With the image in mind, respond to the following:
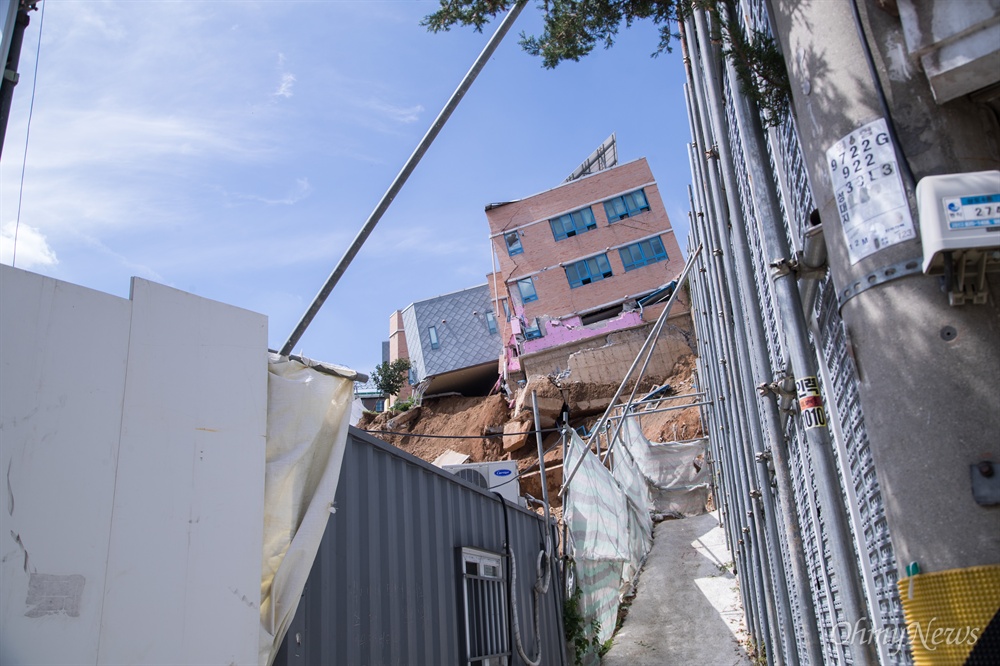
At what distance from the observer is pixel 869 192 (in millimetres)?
2377

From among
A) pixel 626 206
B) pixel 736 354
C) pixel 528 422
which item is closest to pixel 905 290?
pixel 736 354

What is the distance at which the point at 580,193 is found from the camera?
34156 mm

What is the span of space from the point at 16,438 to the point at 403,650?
3428mm

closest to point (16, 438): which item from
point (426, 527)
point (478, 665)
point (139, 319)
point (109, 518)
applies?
point (109, 518)

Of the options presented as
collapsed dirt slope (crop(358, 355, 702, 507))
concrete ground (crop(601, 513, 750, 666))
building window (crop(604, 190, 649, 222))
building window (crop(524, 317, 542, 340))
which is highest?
building window (crop(604, 190, 649, 222))

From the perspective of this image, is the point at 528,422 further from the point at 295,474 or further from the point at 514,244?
the point at 295,474

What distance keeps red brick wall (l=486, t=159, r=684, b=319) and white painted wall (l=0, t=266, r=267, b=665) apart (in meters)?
29.2

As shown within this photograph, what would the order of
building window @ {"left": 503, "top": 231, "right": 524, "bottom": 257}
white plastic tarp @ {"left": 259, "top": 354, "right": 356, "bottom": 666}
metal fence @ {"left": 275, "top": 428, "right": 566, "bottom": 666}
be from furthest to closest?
building window @ {"left": 503, "top": 231, "right": 524, "bottom": 257}, metal fence @ {"left": 275, "top": 428, "right": 566, "bottom": 666}, white plastic tarp @ {"left": 259, "top": 354, "right": 356, "bottom": 666}

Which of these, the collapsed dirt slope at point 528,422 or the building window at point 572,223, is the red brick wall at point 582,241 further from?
the collapsed dirt slope at point 528,422

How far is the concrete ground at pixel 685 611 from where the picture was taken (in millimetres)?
10383

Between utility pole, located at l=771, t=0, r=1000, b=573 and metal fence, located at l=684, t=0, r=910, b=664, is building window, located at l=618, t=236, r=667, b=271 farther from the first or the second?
utility pole, located at l=771, t=0, r=1000, b=573

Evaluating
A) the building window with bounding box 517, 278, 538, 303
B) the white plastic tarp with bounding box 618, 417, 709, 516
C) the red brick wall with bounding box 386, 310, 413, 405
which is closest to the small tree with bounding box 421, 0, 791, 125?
the white plastic tarp with bounding box 618, 417, 709, 516

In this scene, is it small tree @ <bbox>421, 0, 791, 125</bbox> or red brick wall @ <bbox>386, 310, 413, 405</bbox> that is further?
red brick wall @ <bbox>386, 310, 413, 405</bbox>

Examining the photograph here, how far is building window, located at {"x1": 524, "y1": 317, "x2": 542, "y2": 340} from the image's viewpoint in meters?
32.3
